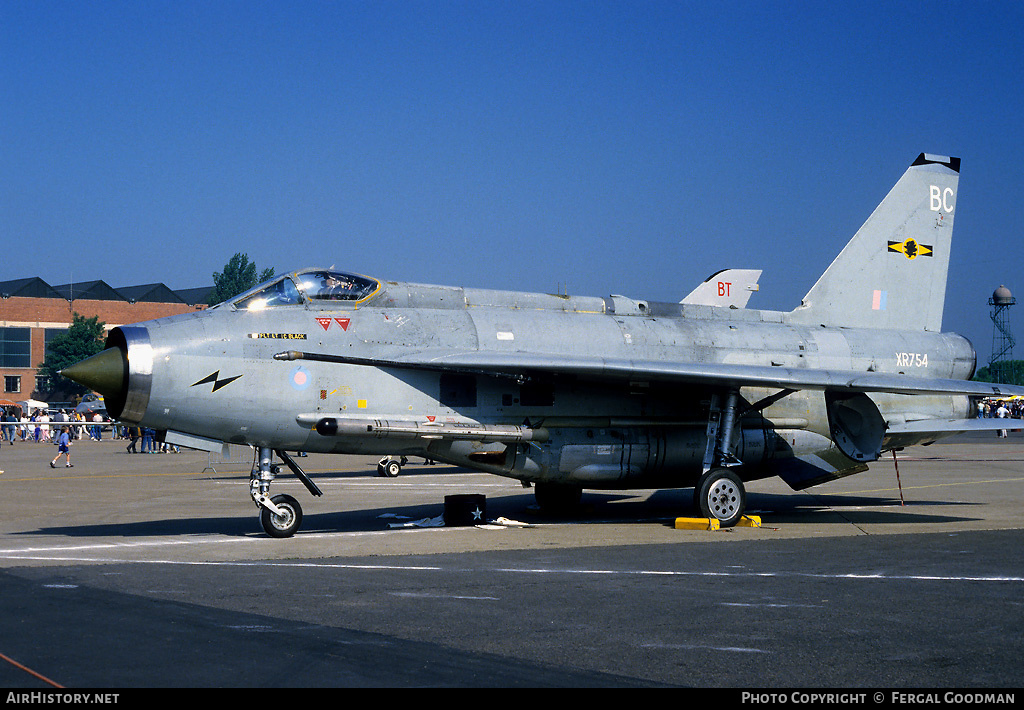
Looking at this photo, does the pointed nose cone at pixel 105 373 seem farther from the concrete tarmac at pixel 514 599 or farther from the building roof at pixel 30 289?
the building roof at pixel 30 289

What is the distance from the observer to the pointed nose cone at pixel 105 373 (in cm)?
1248

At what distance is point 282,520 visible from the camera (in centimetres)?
1373

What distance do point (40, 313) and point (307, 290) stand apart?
8745 centimetres

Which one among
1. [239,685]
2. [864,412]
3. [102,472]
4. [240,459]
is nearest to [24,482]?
[102,472]

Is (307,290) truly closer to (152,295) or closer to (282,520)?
(282,520)

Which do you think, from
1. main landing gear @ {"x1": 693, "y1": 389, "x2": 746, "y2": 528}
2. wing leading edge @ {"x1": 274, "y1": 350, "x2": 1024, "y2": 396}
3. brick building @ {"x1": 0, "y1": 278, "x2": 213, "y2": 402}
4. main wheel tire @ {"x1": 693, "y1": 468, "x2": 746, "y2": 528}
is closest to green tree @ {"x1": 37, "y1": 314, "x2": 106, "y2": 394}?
brick building @ {"x1": 0, "y1": 278, "x2": 213, "y2": 402}

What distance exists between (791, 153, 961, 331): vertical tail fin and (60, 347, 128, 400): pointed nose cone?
11898 mm

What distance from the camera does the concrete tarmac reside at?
242 inches

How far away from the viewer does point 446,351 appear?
47.3ft

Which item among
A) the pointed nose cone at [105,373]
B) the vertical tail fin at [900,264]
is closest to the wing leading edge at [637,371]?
the pointed nose cone at [105,373]

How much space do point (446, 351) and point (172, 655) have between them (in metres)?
8.37

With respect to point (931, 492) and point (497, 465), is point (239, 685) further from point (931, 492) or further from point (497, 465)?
point (931, 492)

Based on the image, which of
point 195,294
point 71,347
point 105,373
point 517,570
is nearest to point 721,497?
point 517,570

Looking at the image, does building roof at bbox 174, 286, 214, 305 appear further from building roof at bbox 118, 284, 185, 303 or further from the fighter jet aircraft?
the fighter jet aircraft
